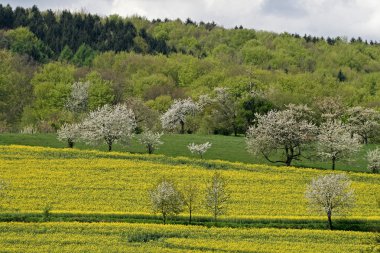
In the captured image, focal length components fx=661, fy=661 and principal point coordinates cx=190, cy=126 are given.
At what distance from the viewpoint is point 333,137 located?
85250 millimetres

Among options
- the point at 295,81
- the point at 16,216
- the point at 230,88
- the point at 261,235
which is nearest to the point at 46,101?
the point at 230,88

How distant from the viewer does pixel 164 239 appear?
47.8 meters

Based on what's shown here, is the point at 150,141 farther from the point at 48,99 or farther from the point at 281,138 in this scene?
the point at 48,99

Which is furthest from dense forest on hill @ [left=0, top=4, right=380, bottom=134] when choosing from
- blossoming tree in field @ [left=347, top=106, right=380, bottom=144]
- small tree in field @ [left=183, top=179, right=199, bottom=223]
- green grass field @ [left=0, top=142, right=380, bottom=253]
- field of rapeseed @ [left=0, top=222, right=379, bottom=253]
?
field of rapeseed @ [left=0, top=222, right=379, bottom=253]

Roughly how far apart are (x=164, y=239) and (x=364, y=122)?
72.8 m

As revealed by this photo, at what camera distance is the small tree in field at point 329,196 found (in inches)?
2237

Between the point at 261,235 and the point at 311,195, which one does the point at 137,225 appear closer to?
the point at 261,235

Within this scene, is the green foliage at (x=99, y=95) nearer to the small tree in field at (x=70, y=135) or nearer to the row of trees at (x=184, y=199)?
the small tree in field at (x=70, y=135)

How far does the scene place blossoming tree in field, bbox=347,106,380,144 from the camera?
11044 cm

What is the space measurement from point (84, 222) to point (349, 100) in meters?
109

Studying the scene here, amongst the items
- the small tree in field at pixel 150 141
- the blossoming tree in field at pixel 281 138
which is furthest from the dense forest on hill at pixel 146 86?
the small tree in field at pixel 150 141

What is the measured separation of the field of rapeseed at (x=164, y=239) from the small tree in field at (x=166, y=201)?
2518mm

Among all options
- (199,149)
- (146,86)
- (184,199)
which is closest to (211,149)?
(199,149)

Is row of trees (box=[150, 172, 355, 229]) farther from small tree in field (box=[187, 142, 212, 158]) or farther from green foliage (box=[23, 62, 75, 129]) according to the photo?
green foliage (box=[23, 62, 75, 129])
